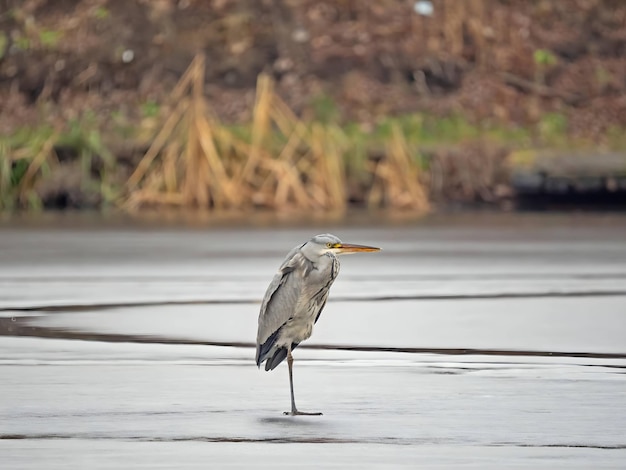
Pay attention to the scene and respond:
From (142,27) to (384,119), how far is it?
18.7ft

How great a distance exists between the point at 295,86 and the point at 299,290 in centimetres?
2564

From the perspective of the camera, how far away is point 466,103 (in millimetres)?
→ 33531

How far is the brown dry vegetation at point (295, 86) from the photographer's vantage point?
29516 mm

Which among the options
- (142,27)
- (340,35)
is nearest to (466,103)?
(340,35)

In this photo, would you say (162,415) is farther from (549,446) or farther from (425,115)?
(425,115)

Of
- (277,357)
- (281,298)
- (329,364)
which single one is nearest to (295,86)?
(329,364)

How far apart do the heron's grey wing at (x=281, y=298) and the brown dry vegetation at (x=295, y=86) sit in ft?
66.4

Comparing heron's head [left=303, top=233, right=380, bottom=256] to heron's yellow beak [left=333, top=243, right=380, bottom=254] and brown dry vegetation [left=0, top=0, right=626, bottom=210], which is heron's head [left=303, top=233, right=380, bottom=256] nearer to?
heron's yellow beak [left=333, top=243, right=380, bottom=254]

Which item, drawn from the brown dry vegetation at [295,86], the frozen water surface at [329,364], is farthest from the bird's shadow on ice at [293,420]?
the brown dry vegetation at [295,86]

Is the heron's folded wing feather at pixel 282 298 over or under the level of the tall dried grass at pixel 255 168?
under

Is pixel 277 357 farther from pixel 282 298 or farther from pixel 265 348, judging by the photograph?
pixel 282 298

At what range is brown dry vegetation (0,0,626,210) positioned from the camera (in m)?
29.5

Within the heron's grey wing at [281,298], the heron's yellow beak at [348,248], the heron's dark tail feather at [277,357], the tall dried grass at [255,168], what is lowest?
the heron's dark tail feather at [277,357]

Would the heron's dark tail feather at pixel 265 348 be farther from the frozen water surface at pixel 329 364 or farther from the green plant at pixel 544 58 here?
the green plant at pixel 544 58
